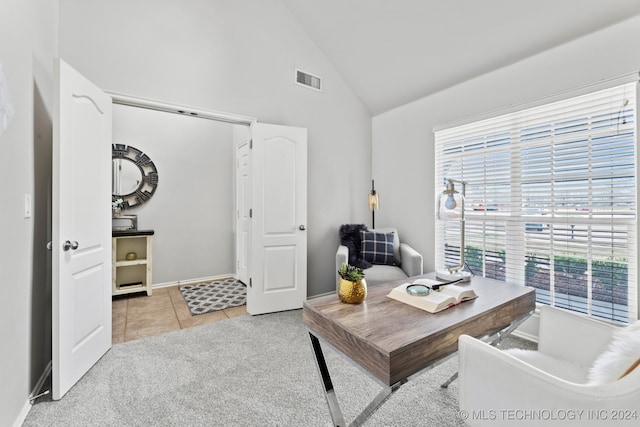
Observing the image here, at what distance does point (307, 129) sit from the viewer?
336 cm

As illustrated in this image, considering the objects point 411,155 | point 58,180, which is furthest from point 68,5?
point 411,155

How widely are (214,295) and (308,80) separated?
2.96 meters

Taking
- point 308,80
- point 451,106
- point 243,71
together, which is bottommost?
point 451,106

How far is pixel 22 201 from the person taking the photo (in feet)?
5.08

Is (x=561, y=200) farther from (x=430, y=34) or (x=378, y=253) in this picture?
(x=430, y=34)

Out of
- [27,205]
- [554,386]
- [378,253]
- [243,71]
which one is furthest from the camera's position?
[378,253]

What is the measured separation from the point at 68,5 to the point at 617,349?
3.65m

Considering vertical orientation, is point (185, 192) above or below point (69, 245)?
above

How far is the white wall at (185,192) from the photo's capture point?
12.9ft

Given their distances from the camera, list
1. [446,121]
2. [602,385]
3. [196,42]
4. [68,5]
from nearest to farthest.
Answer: [602,385] → [68,5] → [196,42] → [446,121]

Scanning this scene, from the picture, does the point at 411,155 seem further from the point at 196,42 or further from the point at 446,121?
the point at 196,42

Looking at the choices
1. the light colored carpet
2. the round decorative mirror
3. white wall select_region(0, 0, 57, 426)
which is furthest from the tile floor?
the round decorative mirror

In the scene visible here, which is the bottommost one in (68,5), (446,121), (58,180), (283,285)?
(283,285)

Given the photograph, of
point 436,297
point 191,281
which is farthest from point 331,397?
point 191,281
